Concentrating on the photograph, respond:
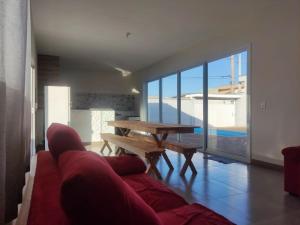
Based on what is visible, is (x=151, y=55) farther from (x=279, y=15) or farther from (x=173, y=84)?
(x=279, y=15)

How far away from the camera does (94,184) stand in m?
0.74

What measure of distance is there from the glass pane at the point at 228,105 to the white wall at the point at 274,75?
36 centimetres

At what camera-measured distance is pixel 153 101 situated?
28.6ft

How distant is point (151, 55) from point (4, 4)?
623 centimetres

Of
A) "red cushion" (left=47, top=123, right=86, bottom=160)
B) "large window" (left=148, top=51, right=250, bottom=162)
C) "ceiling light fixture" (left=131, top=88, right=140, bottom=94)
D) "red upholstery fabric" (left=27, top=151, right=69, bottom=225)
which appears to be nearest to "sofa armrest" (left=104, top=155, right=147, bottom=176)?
"red upholstery fabric" (left=27, top=151, right=69, bottom=225)

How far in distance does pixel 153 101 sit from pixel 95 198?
8.02m

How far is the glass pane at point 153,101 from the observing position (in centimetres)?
846

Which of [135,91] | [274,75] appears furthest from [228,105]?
[135,91]

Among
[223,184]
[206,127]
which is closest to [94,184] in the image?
[223,184]

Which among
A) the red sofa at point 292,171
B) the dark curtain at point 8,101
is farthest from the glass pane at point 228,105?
the dark curtain at point 8,101

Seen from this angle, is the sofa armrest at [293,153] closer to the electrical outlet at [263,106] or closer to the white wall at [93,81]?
the electrical outlet at [263,106]

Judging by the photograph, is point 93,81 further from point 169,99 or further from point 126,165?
point 126,165

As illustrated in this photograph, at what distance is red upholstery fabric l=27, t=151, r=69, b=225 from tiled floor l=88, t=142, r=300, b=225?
1.61 metres

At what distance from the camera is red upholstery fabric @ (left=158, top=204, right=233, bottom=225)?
1.26 m
